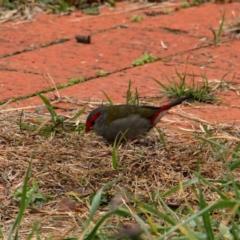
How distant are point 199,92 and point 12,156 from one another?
5.07ft

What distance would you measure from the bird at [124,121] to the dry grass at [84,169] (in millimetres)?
71

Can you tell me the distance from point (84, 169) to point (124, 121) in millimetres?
643

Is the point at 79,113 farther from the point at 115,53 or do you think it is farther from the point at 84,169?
the point at 115,53

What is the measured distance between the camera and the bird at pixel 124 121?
184 inches

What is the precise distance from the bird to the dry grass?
2.8 inches

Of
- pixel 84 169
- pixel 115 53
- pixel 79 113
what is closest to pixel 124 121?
pixel 79 113

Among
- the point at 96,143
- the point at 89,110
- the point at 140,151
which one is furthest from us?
the point at 89,110

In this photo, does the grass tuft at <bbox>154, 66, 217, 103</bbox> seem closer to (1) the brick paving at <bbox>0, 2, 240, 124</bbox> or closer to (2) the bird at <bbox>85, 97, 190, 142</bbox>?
(1) the brick paving at <bbox>0, 2, 240, 124</bbox>

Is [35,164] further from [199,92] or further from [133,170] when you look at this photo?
[199,92]

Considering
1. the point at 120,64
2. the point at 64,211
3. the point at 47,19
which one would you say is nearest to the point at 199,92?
the point at 120,64

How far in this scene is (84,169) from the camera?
421cm

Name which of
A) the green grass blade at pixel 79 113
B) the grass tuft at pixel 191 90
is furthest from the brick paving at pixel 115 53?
the green grass blade at pixel 79 113

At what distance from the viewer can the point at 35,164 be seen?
425 cm

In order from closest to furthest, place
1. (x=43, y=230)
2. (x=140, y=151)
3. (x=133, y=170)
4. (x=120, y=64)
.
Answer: (x=43, y=230), (x=133, y=170), (x=140, y=151), (x=120, y=64)
